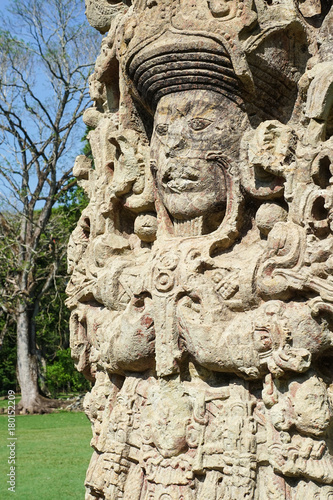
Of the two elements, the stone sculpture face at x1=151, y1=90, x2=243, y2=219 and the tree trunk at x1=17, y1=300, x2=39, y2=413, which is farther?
the tree trunk at x1=17, y1=300, x2=39, y2=413

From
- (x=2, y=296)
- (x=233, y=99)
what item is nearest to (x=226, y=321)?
(x=233, y=99)

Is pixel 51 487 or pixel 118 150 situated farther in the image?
pixel 51 487

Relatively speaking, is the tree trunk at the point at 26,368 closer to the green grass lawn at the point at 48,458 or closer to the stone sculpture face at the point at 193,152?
the green grass lawn at the point at 48,458

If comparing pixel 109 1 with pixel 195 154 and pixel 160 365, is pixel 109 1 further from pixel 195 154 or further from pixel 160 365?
pixel 160 365

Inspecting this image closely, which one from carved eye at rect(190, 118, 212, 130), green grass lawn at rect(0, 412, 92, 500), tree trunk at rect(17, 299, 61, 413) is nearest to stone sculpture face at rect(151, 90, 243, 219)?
carved eye at rect(190, 118, 212, 130)

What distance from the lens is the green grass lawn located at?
7.28 meters

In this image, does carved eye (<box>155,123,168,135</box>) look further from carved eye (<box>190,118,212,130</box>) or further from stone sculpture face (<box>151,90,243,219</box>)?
carved eye (<box>190,118,212,130</box>)

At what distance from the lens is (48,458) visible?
932cm

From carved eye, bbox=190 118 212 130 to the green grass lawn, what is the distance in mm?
4769

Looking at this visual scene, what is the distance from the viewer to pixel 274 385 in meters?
3.06

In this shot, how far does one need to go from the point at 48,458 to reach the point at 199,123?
23.3ft

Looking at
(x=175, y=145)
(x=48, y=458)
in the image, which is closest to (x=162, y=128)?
(x=175, y=145)

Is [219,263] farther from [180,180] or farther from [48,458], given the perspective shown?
[48,458]

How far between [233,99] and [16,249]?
13470mm
